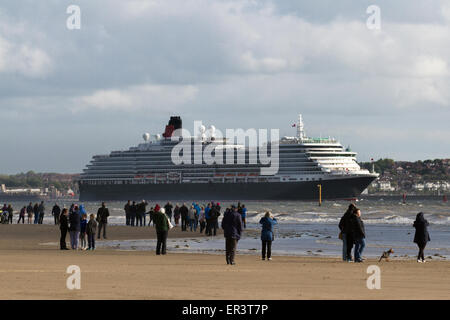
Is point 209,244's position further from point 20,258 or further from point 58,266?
point 58,266

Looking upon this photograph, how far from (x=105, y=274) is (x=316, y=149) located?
330 ft

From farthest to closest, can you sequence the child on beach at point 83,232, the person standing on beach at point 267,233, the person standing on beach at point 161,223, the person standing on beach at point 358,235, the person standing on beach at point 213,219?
the person standing on beach at point 213,219 < the child on beach at point 83,232 < the person standing on beach at point 161,223 < the person standing on beach at point 267,233 < the person standing on beach at point 358,235

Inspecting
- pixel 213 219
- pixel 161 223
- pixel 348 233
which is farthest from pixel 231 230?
pixel 213 219

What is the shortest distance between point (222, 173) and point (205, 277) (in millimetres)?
103446

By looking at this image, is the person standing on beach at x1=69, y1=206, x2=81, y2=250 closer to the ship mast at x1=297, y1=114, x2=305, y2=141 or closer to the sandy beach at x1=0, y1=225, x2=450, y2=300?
the sandy beach at x1=0, y1=225, x2=450, y2=300

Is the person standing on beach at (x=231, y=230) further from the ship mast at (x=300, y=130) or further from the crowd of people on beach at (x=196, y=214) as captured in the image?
the ship mast at (x=300, y=130)

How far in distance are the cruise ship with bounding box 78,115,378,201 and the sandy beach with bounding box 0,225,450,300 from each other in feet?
299

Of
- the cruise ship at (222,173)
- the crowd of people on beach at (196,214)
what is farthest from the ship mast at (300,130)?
the crowd of people on beach at (196,214)

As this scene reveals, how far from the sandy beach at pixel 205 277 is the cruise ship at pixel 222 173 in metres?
91.1

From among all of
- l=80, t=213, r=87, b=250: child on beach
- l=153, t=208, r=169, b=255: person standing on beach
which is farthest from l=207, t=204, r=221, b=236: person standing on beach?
l=153, t=208, r=169, b=255: person standing on beach

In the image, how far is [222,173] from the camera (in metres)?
119

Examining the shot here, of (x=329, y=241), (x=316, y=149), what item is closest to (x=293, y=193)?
(x=316, y=149)

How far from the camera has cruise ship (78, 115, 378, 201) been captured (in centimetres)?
11381

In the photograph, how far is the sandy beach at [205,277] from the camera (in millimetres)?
12188
